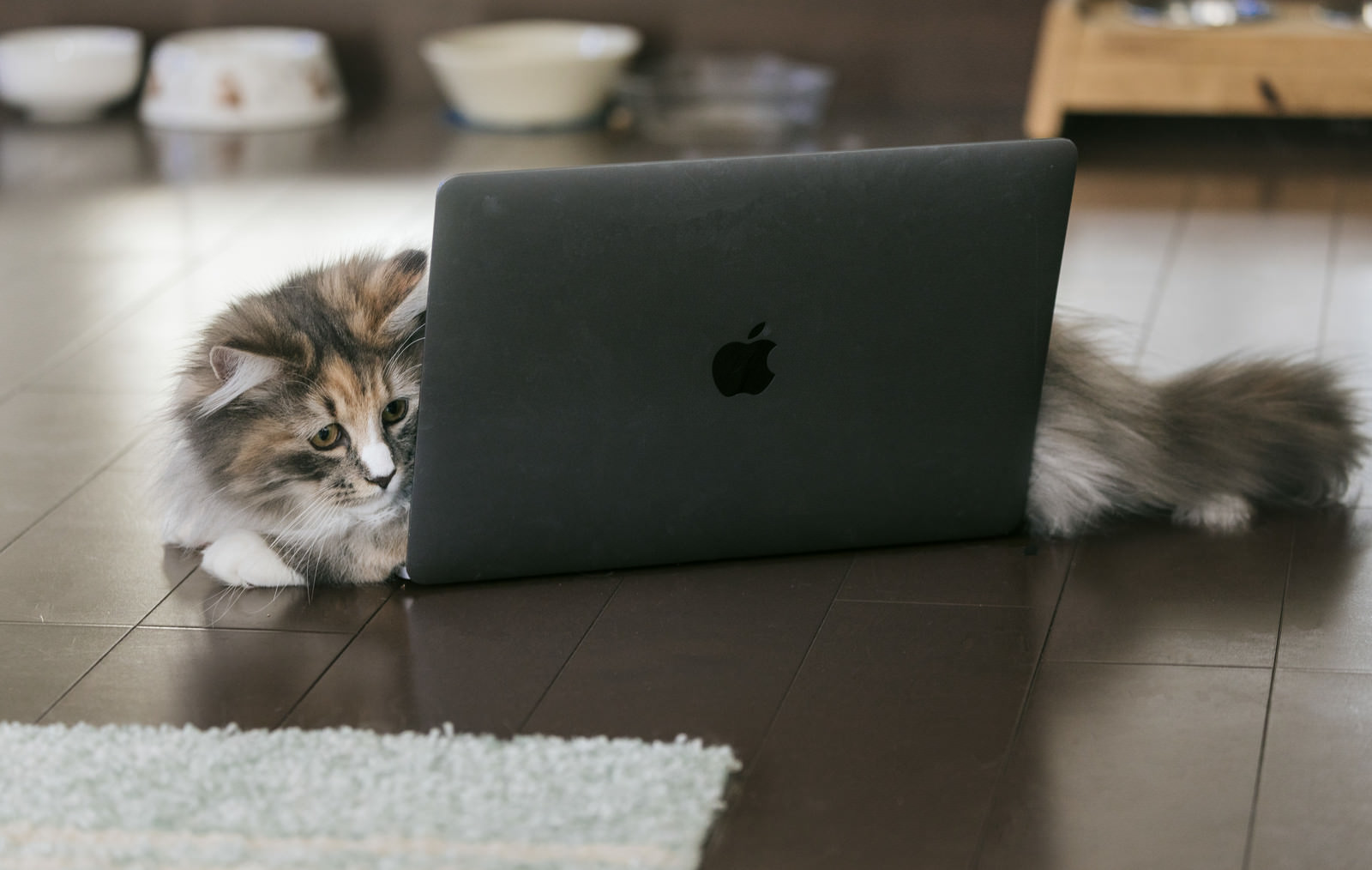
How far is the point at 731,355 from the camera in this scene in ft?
6.01

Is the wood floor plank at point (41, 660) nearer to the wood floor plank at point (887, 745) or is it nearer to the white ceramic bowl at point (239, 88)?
the wood floor plank at point (887, 745)

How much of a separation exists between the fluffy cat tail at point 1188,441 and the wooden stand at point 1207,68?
80.1 inches

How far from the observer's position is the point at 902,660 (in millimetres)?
1760

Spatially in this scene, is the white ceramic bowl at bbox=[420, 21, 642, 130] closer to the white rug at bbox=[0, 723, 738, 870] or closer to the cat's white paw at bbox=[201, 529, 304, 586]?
the cat's white paw at bbox=[201, 529, 304, 586]

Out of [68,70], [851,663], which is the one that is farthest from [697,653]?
[68,70]

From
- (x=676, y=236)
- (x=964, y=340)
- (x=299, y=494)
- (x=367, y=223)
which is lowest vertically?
(x=367, y=223)

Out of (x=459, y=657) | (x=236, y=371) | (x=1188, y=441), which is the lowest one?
(x=459, y=657)

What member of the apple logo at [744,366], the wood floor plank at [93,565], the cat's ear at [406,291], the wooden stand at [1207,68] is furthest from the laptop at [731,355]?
the wooden stand at [1207,68]

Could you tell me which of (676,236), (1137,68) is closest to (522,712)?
(676,236)

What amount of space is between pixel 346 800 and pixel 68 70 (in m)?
3.51

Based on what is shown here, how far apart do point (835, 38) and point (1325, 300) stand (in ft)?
6.31

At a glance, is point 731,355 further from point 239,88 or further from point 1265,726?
point 239,88

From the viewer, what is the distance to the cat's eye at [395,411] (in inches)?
73.6

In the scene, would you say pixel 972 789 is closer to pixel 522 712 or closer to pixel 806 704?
pixel 806 704
